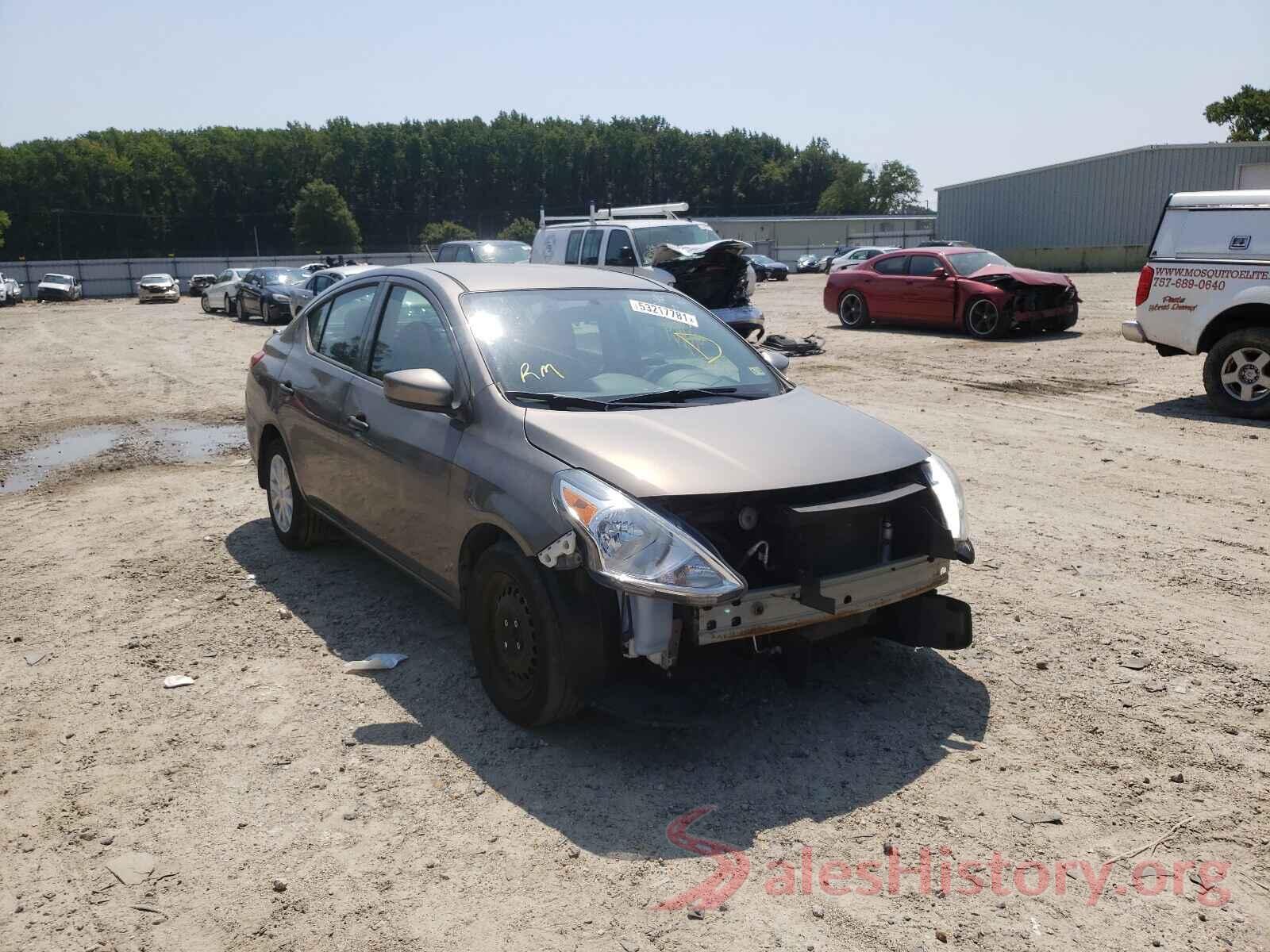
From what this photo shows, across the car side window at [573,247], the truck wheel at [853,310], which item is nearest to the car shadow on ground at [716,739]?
the car side window at [573,247]

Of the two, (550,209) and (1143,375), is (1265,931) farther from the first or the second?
(550,209)

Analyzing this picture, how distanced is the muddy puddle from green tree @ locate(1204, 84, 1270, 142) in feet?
219

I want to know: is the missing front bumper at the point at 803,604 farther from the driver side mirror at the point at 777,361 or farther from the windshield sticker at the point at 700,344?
the driver side mirror at the point at 777,361

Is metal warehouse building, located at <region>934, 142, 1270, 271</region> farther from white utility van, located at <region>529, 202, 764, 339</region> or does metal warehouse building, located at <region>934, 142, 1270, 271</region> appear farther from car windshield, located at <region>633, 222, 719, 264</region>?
white utility van, located at <region>529, 202, 764, 339</region>

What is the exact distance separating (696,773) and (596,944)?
1019 millimetres

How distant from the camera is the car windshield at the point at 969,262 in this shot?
749 inches

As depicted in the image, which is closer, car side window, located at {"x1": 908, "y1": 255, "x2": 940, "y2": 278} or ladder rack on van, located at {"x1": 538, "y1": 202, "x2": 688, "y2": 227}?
car side window, located at {"x1": 908, "y1": 255, "x2": 940, "y2": 278}

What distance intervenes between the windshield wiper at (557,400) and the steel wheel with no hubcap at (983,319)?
15.2 meters

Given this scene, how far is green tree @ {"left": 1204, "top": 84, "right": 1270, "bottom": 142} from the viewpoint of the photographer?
61812 millimetres

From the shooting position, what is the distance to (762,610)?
12.4ft

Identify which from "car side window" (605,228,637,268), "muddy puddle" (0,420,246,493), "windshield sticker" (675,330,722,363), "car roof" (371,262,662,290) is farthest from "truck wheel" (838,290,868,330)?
"windshield sticker" (675,330,722,363)

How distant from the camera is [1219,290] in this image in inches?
412

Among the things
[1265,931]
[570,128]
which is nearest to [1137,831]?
[1265,931]

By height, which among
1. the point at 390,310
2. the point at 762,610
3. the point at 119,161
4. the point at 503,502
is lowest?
the point at 762,610
